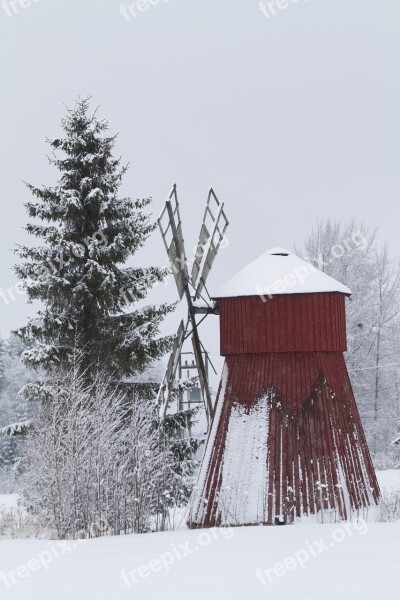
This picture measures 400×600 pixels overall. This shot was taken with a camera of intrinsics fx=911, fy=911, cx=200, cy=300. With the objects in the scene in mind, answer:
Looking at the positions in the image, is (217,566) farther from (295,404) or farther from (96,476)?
(295,404)

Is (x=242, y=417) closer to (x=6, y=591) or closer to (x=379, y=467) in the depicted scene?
(x=6, y=591)

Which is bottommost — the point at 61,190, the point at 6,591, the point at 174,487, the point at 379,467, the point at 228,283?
the point at 379,467

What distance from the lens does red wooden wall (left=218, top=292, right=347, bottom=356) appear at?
18734 mm

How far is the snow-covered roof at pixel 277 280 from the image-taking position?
1900cm

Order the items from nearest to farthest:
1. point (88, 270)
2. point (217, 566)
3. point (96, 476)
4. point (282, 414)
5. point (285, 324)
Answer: point (217, 566), point (96, 476), point (282, 414), point (285, 324), point (88, 270)

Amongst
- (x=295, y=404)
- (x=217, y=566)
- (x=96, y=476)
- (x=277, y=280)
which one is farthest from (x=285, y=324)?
(x=217, y=566)

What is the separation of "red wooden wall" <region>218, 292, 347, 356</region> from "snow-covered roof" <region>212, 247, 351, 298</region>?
147 mm

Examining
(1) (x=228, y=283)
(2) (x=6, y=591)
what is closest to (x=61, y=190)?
(1) (x=228, y=283)

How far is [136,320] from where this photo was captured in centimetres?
2372

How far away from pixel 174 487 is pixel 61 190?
8.09 meters

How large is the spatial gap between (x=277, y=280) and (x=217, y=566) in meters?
8.61

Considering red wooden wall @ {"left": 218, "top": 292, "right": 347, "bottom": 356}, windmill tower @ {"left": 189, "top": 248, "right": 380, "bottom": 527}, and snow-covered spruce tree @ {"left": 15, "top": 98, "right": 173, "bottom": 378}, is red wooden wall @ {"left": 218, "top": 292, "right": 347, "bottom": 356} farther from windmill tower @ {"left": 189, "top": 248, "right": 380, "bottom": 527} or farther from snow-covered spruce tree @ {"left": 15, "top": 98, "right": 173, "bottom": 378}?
snow-covered spruce tree @ {"left": 15, "top": 98, "right": 173, "bottom": 378}

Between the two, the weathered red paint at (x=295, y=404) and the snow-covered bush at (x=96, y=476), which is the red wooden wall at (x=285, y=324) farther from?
the snow-covered bush at (x=96, y=476)

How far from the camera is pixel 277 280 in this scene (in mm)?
19203
